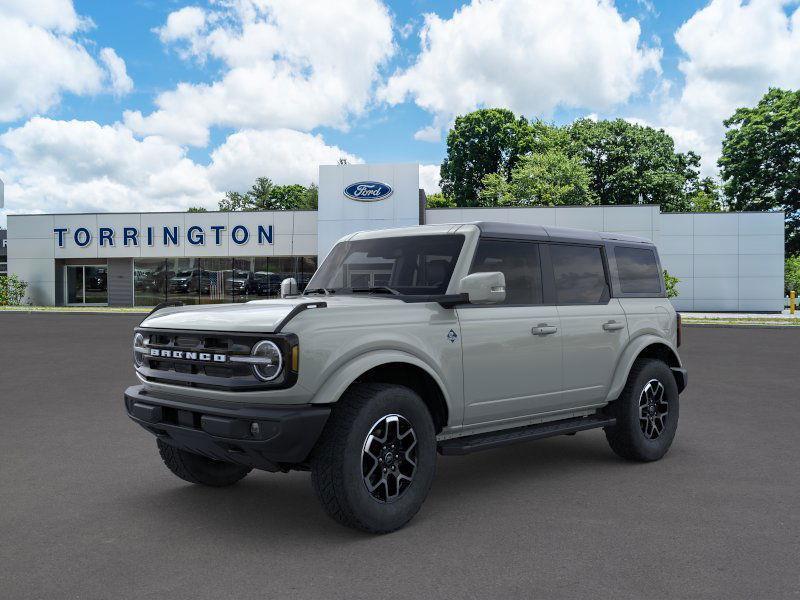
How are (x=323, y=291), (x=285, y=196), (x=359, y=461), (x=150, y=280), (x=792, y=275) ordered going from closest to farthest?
(x=359, y=461) → (x=323, y=291) → (x=150, y=280) → (x=285, y=196) → (x=792, y=275)

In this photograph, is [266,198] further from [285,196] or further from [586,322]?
[586,322]

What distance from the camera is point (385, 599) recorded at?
3.45 metres

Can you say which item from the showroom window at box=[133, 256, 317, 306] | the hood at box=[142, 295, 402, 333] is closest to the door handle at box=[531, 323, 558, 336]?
the hood at box=[142, 295, 402, 333]

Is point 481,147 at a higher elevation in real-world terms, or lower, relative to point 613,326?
higher

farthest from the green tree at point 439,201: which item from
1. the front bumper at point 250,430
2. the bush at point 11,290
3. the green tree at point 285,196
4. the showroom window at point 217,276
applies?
the front bumper at point 250,430

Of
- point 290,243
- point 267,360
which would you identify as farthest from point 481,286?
point 290,243

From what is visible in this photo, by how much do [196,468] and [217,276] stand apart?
36.0 metres

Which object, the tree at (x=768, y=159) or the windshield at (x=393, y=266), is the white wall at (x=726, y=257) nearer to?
the tree at (x=768, y=159)

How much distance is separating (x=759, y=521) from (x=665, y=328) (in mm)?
2364

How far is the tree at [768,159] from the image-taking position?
4344 centimetres

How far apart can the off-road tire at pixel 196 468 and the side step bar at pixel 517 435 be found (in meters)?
1.72

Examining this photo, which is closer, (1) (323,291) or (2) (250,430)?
(2) (250,430)

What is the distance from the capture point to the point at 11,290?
1639 inches

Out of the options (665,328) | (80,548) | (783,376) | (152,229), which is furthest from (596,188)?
(80,548)
